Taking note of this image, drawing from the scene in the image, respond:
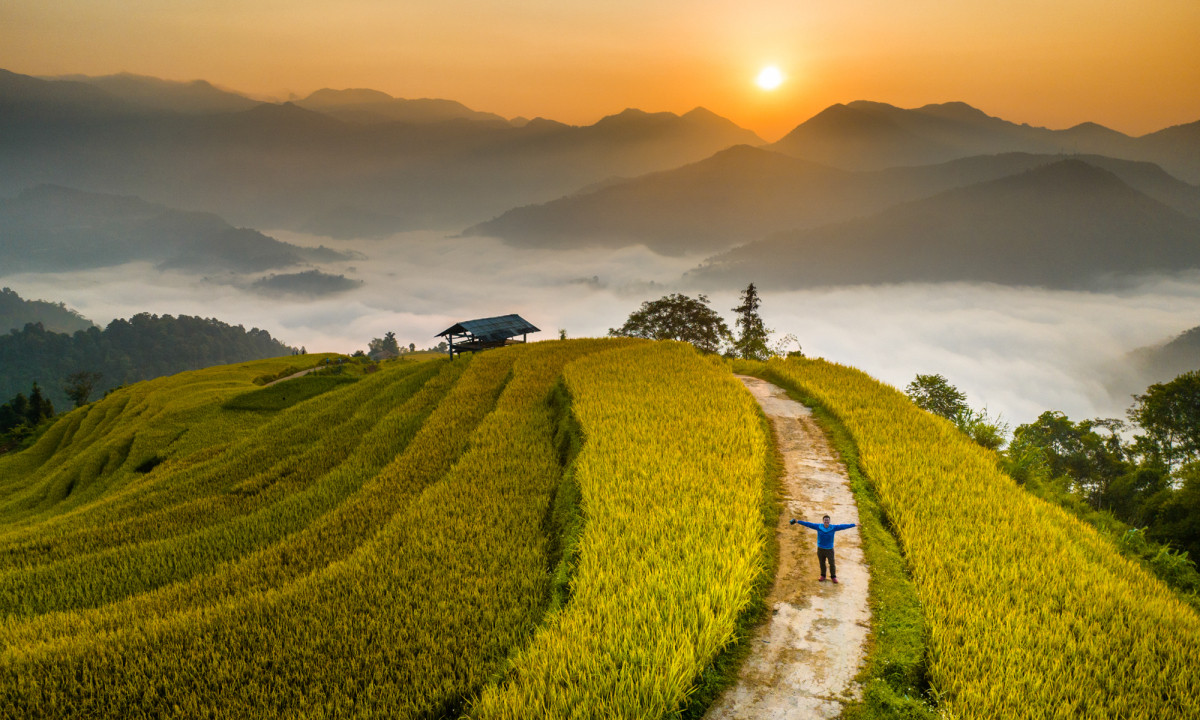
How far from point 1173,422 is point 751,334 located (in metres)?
30.9

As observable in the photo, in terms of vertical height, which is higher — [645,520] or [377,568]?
[645,520]

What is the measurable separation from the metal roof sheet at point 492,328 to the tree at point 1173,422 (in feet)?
148

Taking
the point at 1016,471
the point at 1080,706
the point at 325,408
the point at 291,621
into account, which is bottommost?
the point at 1080,706

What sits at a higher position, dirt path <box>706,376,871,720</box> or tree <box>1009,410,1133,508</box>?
dirt path <box>706,376,871,720</box>

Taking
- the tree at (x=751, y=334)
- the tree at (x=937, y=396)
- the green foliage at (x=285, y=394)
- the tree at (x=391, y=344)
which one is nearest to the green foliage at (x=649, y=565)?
the tree at (x=751, y=334)

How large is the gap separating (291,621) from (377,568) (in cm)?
149

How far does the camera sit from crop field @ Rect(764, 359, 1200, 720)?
6094 millimetres

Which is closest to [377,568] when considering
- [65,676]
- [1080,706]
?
[65,676]

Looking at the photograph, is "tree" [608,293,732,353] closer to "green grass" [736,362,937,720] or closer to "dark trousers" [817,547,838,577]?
"green grass" [736,362,937,720]

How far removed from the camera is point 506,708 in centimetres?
580

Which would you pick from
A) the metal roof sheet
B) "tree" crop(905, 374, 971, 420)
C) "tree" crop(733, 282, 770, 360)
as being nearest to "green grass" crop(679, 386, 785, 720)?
the metal roof sheet

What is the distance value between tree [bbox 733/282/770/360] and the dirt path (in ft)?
98.4

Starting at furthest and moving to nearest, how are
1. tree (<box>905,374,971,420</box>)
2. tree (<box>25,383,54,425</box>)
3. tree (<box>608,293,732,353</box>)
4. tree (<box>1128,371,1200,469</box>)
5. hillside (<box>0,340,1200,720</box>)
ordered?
tree (<box>25,383,54,425</box>)
tree (<box>608,293,732,353</box>)
tree (<box>905,374,971,420</box>)
tree (<box>1128,371,1200,469</box>)
hillside (<box>0,340,1200,720</box>)

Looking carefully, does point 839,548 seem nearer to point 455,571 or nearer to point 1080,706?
point 1080,706
